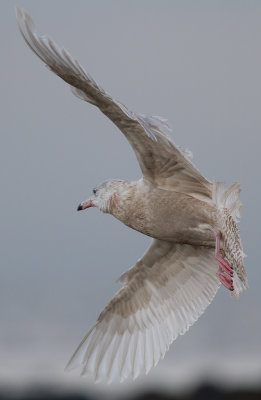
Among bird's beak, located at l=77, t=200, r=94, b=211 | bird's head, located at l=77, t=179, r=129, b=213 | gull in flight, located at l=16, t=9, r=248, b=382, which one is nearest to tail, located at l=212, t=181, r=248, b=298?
gull in flight, located at l=16, t=9, r=248, b=382

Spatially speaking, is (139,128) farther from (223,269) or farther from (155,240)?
(155,240)

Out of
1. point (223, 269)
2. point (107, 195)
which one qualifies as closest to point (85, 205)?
point (107, 195)

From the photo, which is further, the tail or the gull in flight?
the tail

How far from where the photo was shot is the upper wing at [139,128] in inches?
402

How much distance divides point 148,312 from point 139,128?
298 centimetres

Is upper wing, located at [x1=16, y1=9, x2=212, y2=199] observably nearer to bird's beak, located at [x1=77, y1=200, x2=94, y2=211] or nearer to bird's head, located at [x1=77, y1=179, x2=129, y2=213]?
bird's head, located at [x1=77, y1=179, x2=129, y2=213]

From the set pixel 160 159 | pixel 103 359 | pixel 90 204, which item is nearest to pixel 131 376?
pixel 103 359

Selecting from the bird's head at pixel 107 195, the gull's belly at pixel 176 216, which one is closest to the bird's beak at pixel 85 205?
the bird's head at pixel 107 195

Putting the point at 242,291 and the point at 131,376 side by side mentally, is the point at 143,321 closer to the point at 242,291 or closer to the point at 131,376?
the point at 131,376

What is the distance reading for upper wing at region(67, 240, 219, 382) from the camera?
12.9 metres

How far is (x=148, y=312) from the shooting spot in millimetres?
13109

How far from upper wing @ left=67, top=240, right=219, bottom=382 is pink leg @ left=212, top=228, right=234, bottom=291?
0.92 meters

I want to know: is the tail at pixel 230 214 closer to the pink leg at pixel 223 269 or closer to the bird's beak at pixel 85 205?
the pink leg at pixel 223 269

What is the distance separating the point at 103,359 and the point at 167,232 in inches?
83.0
